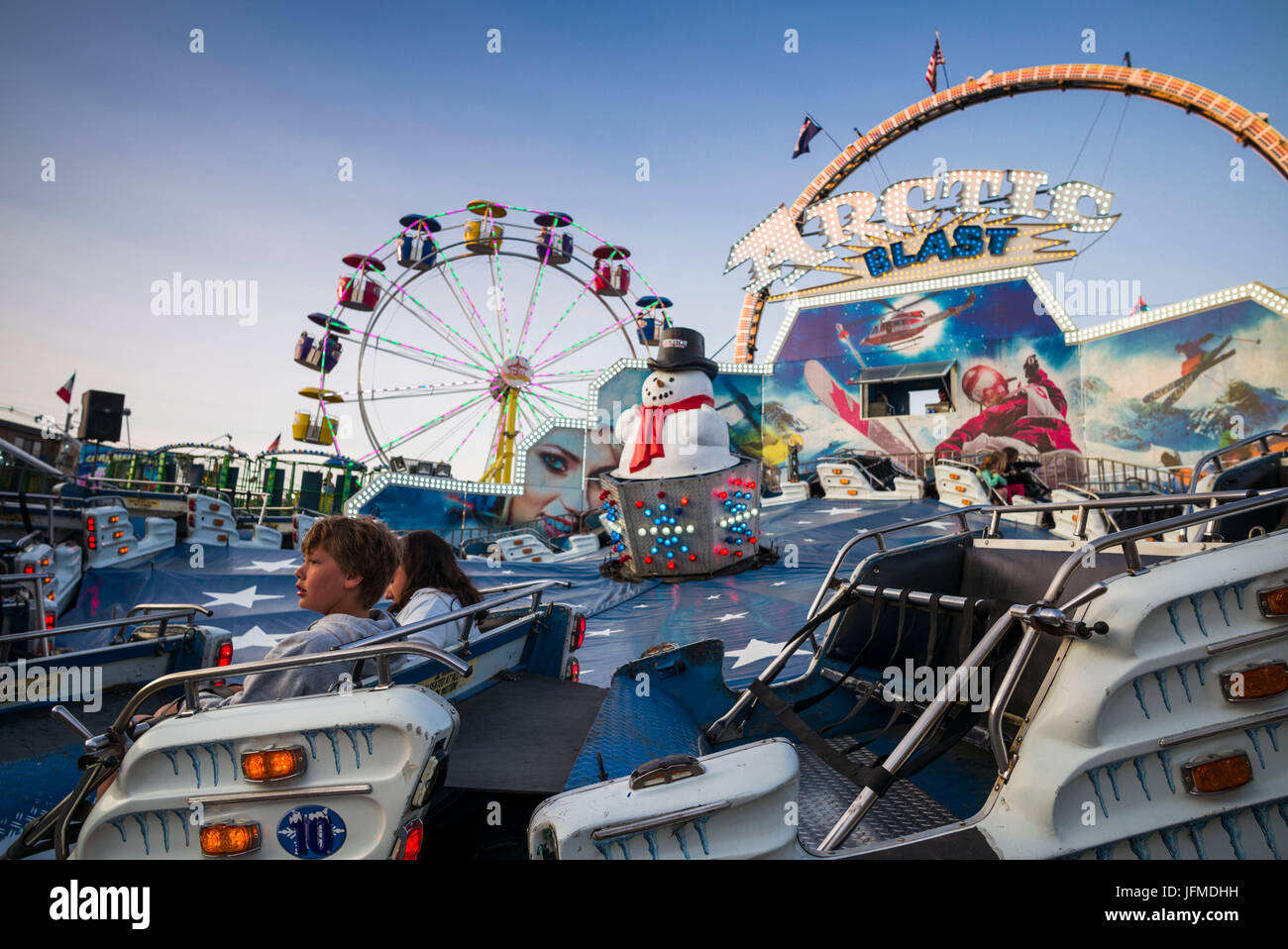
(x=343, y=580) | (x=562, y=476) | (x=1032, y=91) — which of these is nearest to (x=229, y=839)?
(x=343, y=580)

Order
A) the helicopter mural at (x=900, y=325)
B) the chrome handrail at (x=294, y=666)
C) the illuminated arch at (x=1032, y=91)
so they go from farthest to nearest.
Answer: the helicopter mural at (x=900, y=325), the illuminated arch at (x=1032, y=91), the chrome handrail at (x=294, y=666)

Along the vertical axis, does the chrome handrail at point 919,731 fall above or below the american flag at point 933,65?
below

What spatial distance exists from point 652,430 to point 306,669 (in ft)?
28.1

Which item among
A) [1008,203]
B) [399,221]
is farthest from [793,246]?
[399,221]

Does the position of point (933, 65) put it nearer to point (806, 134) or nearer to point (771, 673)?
point (806, 134)

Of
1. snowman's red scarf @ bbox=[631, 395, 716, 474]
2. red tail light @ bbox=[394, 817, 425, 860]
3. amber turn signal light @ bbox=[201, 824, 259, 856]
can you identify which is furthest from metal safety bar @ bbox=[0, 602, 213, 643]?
snowman's red scarf @ bbox=[631, 395, 716, 474]

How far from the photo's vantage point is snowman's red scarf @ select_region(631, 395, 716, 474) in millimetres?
10414

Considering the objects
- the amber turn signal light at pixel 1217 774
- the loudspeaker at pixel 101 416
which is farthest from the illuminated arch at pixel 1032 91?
the amber turn signal light at pixel 1217 774

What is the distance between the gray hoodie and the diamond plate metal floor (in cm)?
171

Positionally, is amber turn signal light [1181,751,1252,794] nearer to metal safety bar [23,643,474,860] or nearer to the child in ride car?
metal safety bar [23,643,474,860]

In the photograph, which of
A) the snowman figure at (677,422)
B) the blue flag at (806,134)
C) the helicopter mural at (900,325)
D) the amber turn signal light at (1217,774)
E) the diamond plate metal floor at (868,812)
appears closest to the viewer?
the amber turn signal light at (1217,774)

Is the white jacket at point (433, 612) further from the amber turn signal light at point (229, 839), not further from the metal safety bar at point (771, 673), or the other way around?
the metal safety bar at point (771, 673)

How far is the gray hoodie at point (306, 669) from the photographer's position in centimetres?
204

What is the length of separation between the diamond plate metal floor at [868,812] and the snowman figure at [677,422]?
7.23 meters
